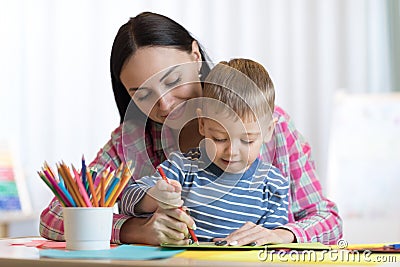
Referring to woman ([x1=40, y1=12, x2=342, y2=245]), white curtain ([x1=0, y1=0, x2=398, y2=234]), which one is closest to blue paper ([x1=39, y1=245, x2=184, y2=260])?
woman ([x1=40, y1=12, x2=342, y2=245])

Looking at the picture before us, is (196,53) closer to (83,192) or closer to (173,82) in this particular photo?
(173,82)

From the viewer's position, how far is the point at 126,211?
4.38 ft

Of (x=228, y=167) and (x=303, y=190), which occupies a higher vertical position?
(x=228, y=167)

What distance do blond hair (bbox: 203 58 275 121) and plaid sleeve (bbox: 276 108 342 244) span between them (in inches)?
11.5

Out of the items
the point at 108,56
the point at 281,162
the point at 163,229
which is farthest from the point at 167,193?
Result: the point at 108,56

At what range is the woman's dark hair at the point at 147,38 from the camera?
141cm

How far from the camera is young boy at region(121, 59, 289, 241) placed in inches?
45.7

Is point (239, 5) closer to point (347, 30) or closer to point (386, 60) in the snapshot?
point (347, 30)

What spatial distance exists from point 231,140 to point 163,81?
0.88 feet

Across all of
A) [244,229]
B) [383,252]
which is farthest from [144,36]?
[383,252]

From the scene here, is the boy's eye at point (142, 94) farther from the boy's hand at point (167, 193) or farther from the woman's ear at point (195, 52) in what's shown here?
the boy's hand at point (167, 193)

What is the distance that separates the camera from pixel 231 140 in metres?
1.15

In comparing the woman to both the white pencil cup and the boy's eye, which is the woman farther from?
the white pencil cup

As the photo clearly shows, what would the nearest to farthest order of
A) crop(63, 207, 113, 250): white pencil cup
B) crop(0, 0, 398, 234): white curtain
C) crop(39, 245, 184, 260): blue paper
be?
1. crop(39, 245, 184, 260): blue paper
2. crop(63, 207, 113, 250): white pencil cup
3. crop(0, 0, 398, 234): white curtain
